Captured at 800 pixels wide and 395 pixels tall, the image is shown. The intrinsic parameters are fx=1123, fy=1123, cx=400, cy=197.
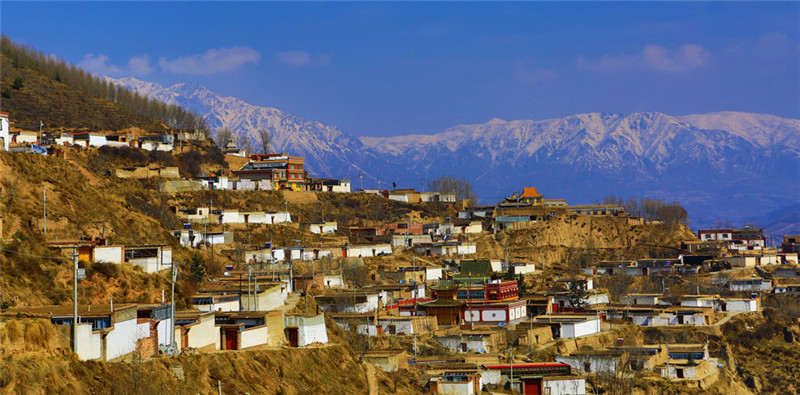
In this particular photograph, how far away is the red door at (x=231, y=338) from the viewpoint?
37594 millimetres

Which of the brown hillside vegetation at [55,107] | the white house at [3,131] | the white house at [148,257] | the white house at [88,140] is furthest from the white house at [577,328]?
the brown hillside vegetation at [55,107]

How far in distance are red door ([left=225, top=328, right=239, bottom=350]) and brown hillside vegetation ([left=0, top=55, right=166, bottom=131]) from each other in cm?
7652

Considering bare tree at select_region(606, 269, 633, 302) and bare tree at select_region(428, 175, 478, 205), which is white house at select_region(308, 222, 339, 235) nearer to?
bare tree at select_region(606, 269, 633, 302)

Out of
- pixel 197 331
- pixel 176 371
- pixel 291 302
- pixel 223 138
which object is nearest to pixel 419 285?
pixel 291 302

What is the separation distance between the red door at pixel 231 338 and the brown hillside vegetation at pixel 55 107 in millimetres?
76524

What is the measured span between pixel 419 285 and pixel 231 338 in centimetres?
4020

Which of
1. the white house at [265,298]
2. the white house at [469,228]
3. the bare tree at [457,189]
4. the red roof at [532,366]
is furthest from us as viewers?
the bare tree at [457,189]

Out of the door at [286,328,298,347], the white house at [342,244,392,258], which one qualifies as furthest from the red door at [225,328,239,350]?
the white house at [342,244,392,258]

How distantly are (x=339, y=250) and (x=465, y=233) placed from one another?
26662 mm

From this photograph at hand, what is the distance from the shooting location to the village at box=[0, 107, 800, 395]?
40.3m

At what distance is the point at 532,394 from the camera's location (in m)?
51.6

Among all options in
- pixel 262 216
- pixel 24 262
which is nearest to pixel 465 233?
pixel 262 216

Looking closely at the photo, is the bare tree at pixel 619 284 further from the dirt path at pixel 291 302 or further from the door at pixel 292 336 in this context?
the door at pixel 292 336

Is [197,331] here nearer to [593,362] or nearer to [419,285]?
[593,362]
